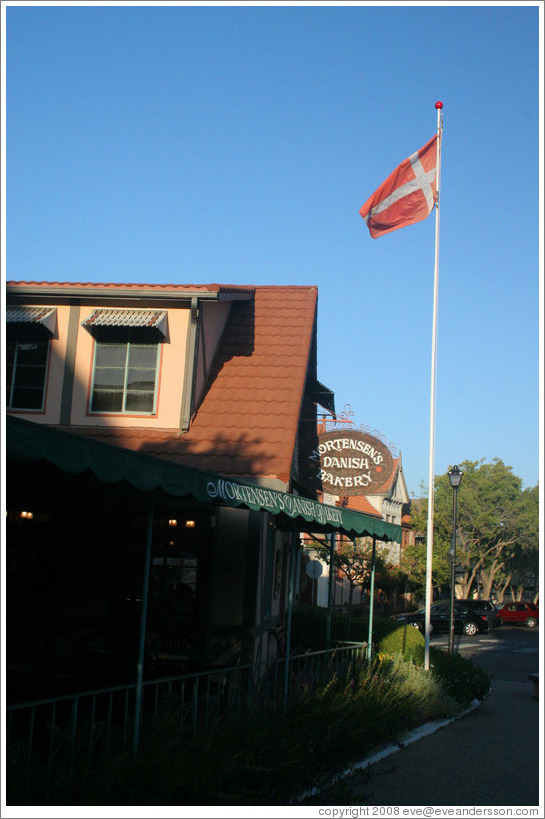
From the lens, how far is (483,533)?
59312 millimetres

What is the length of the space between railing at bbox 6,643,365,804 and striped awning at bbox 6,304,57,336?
6572mm

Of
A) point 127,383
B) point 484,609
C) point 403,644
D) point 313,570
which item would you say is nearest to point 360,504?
point 484,609

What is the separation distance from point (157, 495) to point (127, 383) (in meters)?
4.18

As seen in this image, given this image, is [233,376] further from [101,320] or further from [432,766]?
[432,766]

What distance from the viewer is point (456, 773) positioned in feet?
28.2

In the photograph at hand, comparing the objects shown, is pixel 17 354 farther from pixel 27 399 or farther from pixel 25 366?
pixel 27 399

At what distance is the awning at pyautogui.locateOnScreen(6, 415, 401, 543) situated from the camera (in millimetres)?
4883

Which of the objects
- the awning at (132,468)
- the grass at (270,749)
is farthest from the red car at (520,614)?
the awning at (132,468)

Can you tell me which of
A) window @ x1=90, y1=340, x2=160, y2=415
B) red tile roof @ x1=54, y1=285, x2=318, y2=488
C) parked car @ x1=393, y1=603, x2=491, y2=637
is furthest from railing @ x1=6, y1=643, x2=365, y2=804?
parked car @ x1=393, y1=603, x2=491, y2=637

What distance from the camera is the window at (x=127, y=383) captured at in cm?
1364

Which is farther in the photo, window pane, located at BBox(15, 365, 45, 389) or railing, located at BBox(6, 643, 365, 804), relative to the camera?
window pane, located at BBox(15, 365, 45, 389)

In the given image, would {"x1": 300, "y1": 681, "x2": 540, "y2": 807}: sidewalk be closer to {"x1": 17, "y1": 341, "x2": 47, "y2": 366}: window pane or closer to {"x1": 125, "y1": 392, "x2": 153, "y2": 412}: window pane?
{"x1": 125, "y1": 392, "x2": 153, "y2": 412}: window pane

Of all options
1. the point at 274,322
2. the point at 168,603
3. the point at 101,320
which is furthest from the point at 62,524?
the point at 274,322

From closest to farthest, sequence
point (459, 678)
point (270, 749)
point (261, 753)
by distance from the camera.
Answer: point (261, 753)
point (270, 749)
point (459, 678)
